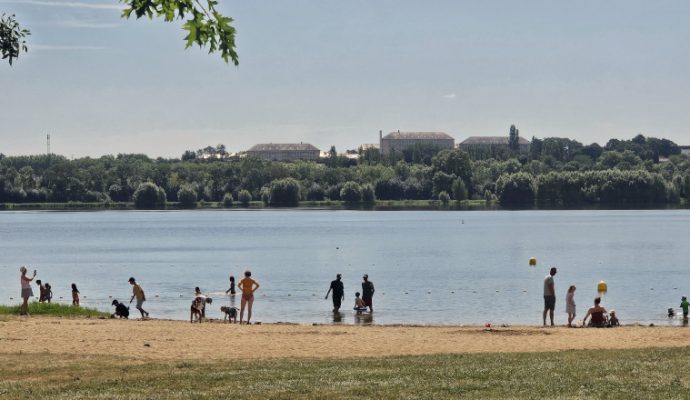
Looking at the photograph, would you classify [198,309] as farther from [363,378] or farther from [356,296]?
[363,378]

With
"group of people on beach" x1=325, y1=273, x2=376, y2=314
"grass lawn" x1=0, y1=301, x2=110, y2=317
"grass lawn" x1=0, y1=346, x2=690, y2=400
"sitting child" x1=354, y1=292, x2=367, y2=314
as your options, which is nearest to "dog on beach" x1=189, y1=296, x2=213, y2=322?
"grass lawn" x1=0, y1=301, x2=110, y2=317

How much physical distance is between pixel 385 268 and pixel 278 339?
47650mm

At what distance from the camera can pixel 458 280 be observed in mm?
63094

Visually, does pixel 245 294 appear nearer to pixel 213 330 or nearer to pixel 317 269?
pixel 213 330

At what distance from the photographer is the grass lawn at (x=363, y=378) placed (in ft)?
51.9

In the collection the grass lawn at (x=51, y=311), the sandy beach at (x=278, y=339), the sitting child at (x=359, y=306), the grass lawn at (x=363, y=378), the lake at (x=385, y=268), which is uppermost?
the grass lawn at (x=363, y=378)

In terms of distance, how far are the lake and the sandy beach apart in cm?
907

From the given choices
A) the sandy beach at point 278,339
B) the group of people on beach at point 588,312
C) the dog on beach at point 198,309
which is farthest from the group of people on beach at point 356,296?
the group of people on beach at point 588,312

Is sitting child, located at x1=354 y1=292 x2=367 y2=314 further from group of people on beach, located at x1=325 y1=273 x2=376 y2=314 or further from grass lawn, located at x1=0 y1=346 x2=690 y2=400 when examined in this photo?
grass lawn, located at x1=0 y1=346 x2=690 y2=400

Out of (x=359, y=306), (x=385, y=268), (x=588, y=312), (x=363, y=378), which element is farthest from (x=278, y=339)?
Answer: (x=385, y=268)

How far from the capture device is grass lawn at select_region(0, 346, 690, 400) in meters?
15.8

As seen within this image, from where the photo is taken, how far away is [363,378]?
57.4ft

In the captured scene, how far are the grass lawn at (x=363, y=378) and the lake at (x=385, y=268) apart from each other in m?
19.0

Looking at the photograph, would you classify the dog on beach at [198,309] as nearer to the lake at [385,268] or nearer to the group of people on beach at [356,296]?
the lake at [385,268]
